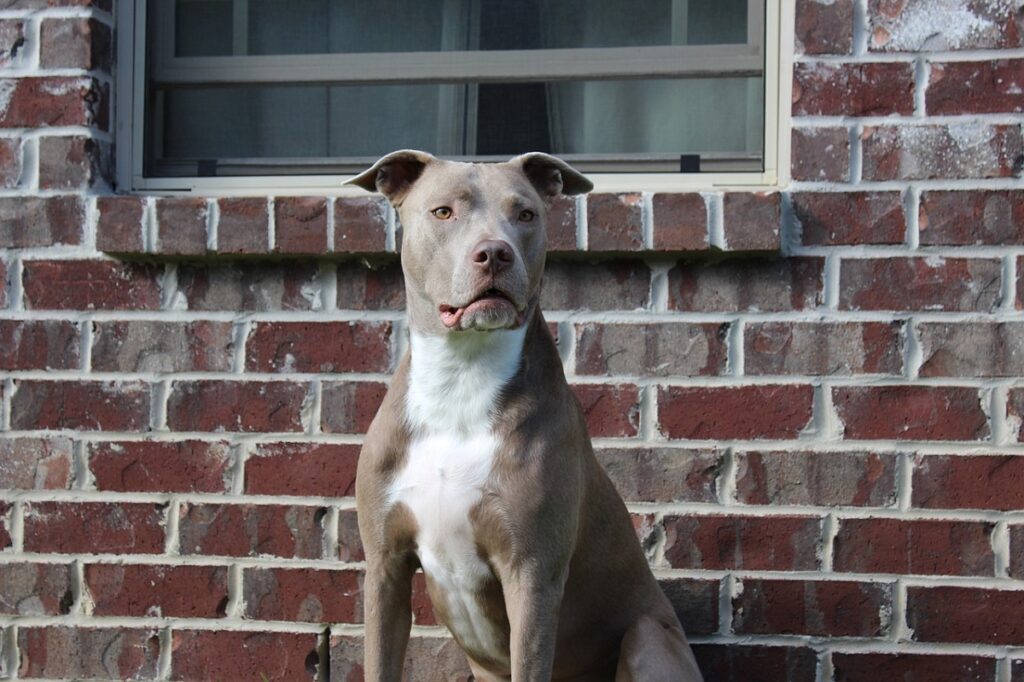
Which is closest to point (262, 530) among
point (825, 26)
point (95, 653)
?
point (95, 653)

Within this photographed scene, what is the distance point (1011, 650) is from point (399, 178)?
187cm

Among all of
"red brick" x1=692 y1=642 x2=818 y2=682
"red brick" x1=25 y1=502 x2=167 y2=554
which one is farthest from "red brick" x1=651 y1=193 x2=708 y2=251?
"red brick" x1=25 y1=502 x2=167 y2=554

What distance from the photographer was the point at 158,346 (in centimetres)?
347

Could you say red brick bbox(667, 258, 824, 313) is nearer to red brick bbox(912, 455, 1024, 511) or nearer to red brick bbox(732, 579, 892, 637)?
red brick bbox(912, 455, 1024, 511)

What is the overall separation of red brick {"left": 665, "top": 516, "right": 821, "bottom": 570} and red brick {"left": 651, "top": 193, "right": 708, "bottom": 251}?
2.25 ft

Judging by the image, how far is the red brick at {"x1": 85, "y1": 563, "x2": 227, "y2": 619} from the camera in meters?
3.44

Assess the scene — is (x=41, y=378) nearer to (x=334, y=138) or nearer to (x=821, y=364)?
(x=334, y=138)

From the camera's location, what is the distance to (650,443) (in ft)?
11.0

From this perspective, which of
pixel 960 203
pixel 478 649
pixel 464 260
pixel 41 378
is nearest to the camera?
pixel 464 260

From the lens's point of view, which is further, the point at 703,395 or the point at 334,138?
the point at 334,138

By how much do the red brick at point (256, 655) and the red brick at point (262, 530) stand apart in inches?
8.2

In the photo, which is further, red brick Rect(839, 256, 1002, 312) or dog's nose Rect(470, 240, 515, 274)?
red brick Rect(839, 256, 1002, 312)

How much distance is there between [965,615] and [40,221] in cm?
256

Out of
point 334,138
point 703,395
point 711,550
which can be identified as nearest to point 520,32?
point 334,138
